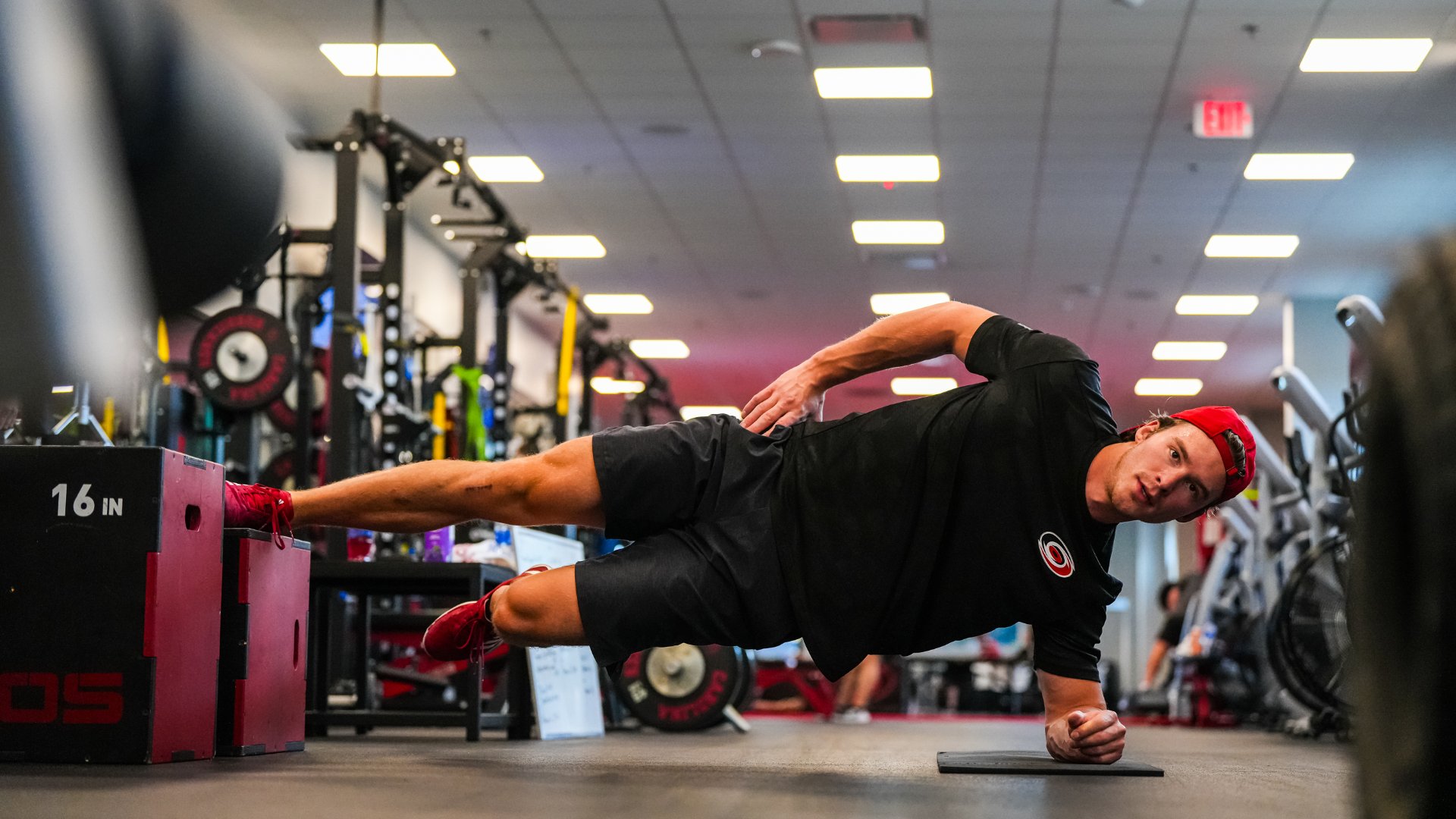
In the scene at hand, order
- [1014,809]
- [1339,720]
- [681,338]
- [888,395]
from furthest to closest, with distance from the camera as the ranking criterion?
[888,395] < [681,338] < [1339,720] < [1014,809]

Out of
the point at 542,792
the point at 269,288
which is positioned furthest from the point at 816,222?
the point at 542,792

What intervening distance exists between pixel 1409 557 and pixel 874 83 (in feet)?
25.2

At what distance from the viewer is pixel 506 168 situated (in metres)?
10.1

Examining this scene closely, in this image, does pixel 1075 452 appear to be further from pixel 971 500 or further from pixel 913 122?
pixel 913 122

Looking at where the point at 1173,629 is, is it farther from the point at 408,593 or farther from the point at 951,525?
the point at 951,525

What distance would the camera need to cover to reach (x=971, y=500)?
8.37ft

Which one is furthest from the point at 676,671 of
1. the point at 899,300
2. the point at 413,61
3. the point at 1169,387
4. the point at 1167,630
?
the point at 1169,387

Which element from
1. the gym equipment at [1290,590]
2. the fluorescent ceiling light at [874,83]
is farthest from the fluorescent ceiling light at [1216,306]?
the fluorescent ceiling light at [874,83]

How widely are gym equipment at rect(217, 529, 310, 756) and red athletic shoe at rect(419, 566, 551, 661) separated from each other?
389mm

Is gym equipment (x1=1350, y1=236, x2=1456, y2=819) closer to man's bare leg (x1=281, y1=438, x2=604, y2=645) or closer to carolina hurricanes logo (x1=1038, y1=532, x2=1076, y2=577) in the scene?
carolina hurricanes logo (x1=1038, y1=532, x2=1076, y2=577)

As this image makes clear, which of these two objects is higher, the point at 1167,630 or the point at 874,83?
the point at 874,83

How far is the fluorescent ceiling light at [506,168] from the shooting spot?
992cm

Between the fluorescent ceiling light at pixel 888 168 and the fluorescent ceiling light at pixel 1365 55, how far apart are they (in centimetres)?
255

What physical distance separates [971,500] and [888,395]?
15222 millimetres
